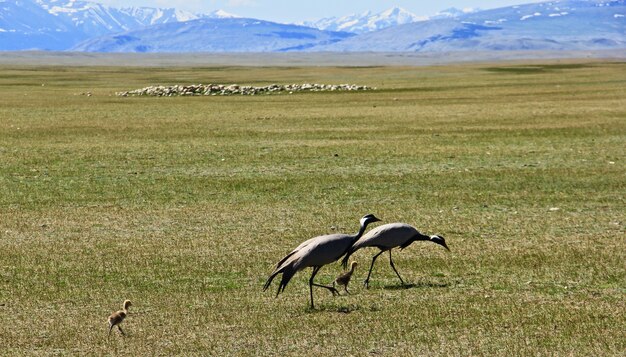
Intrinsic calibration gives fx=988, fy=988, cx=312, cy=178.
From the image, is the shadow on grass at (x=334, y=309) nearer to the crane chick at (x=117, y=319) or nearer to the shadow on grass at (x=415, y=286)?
the shadow on grass at (x=415, y=286)

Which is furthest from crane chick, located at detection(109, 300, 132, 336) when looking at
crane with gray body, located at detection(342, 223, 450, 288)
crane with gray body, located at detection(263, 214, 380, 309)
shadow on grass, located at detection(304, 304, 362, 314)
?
crane with gray body, located at detection(342, 223, 450, 288)

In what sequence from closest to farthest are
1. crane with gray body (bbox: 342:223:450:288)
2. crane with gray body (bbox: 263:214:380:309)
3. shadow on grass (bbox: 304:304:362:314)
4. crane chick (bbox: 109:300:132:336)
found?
crane chick (bbox: 109:300:132:336) < crane with gray body (bbox: 263:214:380:309) < shadow on grass (bbox: 304:304:362:314) < crane with gray body (bbox: 342:223:450:288)

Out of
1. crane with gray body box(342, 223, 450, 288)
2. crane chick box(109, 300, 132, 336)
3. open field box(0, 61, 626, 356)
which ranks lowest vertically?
open field box(0, 61, 626, 356)

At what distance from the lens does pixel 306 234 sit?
20.0 meters

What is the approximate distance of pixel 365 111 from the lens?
57.7 meters

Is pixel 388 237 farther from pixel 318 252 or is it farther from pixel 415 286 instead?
pixel 318 252

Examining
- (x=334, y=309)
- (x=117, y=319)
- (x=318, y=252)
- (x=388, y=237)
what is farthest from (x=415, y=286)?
(x=117, y=319)

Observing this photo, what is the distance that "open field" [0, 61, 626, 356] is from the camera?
12.6 m

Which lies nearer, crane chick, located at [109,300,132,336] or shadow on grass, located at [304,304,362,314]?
crane chick, located at [109,300,132,336]

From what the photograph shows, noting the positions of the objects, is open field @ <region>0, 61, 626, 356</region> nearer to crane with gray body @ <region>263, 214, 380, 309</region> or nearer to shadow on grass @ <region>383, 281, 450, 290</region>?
shadow on grass @ <region>383, 281, 450, 290</region>

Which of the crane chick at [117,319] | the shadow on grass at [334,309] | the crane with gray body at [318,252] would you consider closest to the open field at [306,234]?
the shadow on grass at [334,309]

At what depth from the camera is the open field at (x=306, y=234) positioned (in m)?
12.6

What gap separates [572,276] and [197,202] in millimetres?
11356

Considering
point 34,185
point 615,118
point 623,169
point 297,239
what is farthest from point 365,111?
point 297,239
